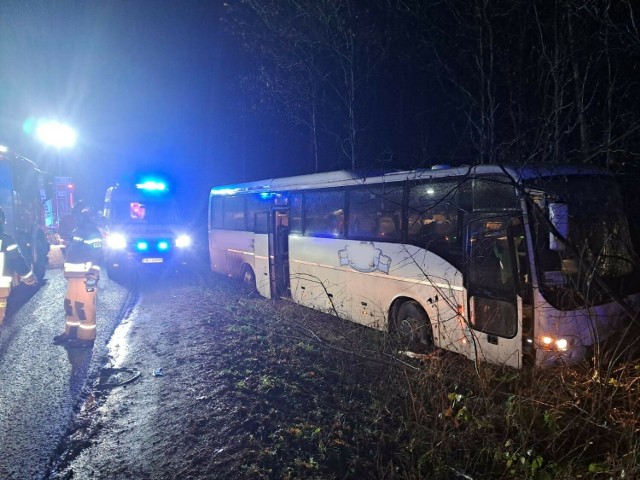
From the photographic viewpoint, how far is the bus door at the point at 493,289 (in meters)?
4.55

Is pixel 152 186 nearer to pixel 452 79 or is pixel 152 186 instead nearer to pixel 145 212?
pixel 145 212

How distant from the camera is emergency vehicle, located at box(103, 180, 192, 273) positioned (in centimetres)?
1262

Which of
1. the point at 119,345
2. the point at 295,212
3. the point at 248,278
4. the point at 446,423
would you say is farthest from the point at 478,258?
the point at 248,278

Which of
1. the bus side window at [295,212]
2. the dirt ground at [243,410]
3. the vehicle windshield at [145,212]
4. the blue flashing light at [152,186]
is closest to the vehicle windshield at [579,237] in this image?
the dirt ground at [243,410]

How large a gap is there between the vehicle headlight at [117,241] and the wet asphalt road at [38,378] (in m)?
3.01

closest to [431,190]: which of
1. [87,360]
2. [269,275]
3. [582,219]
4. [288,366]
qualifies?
[582,219]

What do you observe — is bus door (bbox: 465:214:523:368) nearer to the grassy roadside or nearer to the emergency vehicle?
the grassy roadside

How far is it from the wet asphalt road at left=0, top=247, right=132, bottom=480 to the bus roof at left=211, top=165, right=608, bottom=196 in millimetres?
4296

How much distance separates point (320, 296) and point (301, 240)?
1.24 meters

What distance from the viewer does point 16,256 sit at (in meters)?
9.73

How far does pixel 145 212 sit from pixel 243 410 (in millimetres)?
10686

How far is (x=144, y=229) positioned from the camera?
13.0 meters

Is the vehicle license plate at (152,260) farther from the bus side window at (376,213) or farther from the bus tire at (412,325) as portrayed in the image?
the bus tire at (412,325)

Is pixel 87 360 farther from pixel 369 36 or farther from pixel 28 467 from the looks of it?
pixel 369 36
